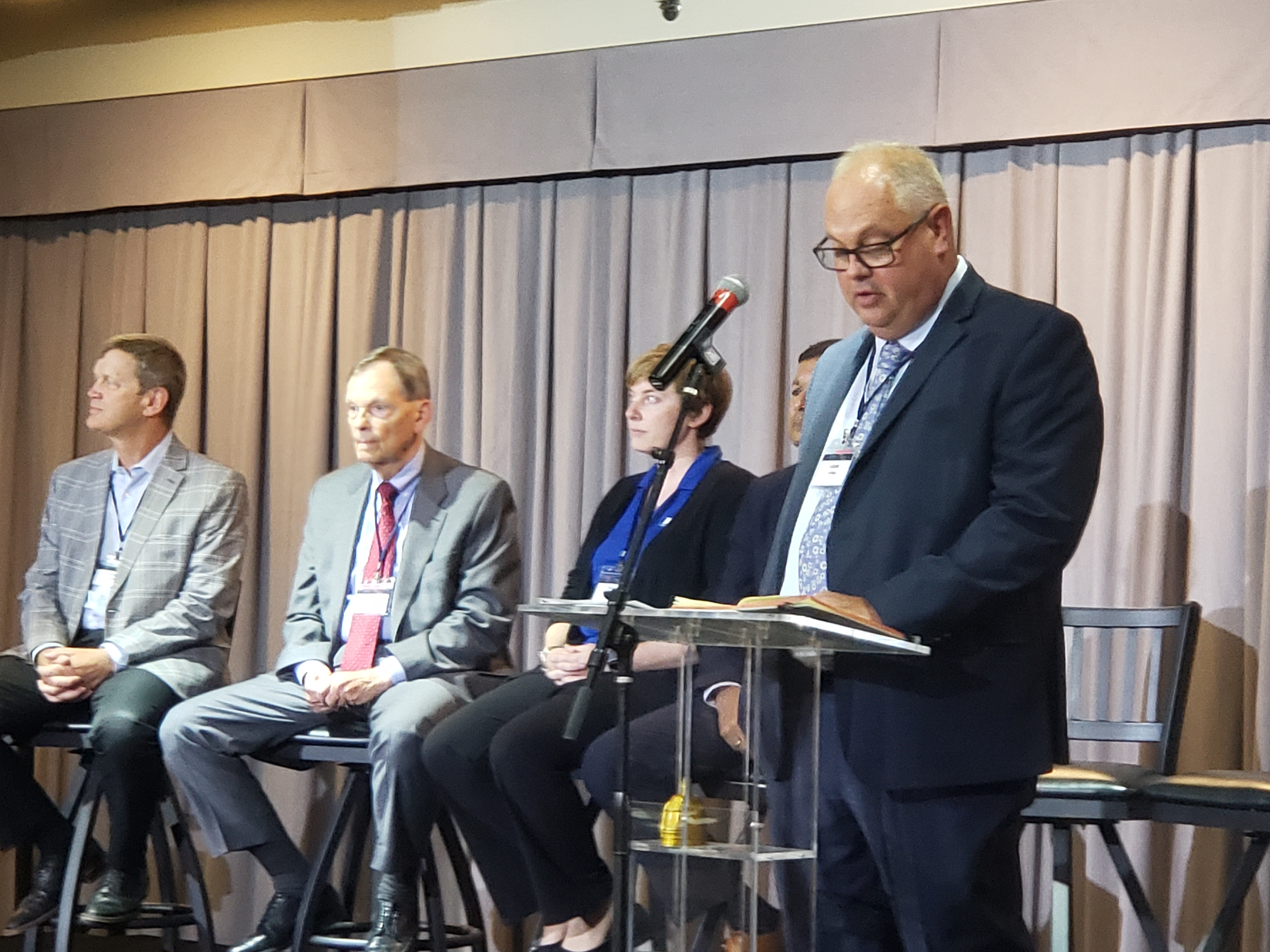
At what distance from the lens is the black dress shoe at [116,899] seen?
13.4ft

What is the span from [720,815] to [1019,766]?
43 centimetres

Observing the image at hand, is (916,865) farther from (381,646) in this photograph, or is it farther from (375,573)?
(375,573)

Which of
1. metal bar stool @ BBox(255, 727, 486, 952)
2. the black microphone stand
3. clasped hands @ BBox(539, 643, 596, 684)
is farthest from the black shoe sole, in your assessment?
the black microphone stand

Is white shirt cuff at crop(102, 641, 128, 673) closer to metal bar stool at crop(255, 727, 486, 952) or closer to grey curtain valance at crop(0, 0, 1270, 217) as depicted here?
metal bar stool at crop(255, 727, 486, 952)

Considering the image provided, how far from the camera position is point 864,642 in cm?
198

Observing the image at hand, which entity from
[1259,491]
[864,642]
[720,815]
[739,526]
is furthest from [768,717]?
[1259,491]

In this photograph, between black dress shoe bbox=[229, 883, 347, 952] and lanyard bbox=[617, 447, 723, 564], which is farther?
black dress shoe bbox=[229, 883, 347, 952]

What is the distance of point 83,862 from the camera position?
4230 mm

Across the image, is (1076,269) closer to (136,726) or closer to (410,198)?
(410,198)

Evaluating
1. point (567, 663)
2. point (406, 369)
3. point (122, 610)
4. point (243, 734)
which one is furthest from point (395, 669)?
point (122, 610)

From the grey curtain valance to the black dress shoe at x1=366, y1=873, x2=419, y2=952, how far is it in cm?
226

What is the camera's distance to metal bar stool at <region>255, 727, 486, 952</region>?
3.99m

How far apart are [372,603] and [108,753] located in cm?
78

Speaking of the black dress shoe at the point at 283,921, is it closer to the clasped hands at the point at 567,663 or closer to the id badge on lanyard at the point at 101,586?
the clasped hands at the point at 567,663
